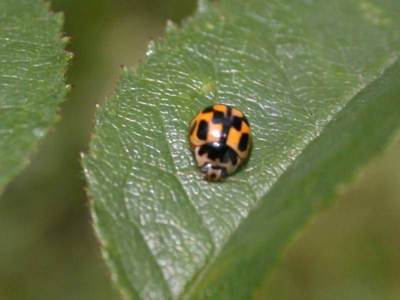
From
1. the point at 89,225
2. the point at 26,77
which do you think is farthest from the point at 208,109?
the point at 89,225

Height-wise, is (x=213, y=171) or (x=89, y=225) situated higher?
(x=213, y=171)

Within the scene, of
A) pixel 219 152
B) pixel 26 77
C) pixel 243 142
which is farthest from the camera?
pixel 219 152

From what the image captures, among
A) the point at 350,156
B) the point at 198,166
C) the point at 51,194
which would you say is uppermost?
the point at 350,156

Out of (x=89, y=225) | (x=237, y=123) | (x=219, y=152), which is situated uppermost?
(x=237, y=123)

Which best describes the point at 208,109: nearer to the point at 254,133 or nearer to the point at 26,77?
the point at 254,133

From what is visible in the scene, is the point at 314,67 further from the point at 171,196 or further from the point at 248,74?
the point at 171,196

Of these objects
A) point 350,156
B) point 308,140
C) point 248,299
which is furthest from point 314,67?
point 248,299
